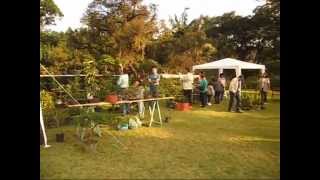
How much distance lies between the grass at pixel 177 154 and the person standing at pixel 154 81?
1475mm

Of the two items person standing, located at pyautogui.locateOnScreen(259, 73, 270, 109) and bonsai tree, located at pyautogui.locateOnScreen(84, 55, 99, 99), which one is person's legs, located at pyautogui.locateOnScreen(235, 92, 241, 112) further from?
bonsai tree, located at pyautogui.locateOnScreen(84, 55, 99, 99)

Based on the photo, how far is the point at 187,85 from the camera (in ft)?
29.3

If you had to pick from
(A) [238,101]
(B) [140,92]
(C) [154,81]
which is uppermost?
(C) [154,81]

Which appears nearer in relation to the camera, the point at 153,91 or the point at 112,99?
the point at 112,99

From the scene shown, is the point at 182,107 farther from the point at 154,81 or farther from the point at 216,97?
the point at 216,97

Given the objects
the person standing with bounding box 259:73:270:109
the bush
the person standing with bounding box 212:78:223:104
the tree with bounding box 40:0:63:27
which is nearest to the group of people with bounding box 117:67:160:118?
the bush

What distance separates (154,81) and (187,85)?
1.15 metres

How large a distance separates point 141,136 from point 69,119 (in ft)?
4.39

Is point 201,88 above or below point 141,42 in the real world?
below

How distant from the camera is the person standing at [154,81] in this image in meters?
7.86

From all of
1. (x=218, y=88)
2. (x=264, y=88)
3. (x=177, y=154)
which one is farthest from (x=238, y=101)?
(x=177, y=154)

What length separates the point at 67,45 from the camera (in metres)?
6.62
